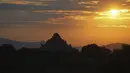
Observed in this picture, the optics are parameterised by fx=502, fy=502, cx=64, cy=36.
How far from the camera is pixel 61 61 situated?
235 feet

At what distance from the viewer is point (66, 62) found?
71.2m

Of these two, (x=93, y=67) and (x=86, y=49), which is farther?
(x=86, y=49)

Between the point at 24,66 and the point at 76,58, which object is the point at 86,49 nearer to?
the point at 76,58

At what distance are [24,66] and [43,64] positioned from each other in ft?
10.2

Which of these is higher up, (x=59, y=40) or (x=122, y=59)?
(x=122, y=59)

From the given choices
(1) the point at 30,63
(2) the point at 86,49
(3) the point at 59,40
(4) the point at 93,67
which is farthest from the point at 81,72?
(3) the point at 59,40

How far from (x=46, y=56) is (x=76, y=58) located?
14.2 feet

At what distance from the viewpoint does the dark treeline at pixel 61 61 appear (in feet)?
214

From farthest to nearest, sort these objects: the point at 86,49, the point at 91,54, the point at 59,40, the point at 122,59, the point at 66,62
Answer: the point at 59,40 < the point at 86,49 < the point at 91,54 < the point at 66,62 < the point at 122,59

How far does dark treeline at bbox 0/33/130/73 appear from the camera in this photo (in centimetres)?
6519

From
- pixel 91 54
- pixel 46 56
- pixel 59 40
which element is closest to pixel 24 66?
pixel 46 56

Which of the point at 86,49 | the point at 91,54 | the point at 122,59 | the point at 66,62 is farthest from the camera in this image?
the point at 86,49

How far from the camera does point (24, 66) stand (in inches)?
2653

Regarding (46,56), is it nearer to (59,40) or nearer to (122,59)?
Result: (122,59)
